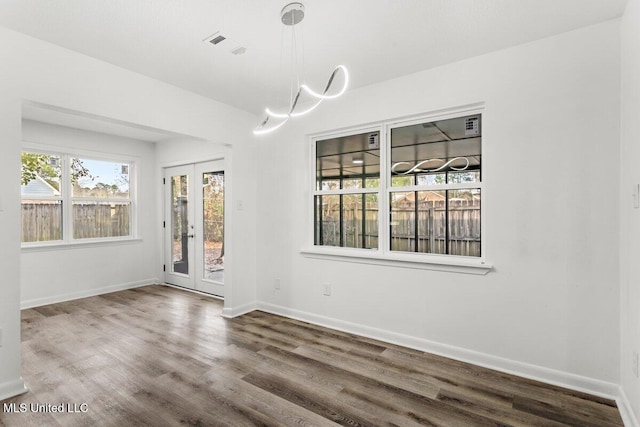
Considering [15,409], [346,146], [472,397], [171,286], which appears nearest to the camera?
[15,409]

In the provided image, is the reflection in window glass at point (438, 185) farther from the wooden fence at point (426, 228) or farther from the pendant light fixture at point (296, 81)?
the pendant light fixture at point (296, 81)

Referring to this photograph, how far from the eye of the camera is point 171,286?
5.73 metres

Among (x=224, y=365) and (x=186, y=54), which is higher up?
(x=186, y=54)

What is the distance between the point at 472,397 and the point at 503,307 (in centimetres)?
77

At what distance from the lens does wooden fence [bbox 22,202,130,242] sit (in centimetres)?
460

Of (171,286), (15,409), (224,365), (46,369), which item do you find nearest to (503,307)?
(224,365)

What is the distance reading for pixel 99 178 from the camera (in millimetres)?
5344

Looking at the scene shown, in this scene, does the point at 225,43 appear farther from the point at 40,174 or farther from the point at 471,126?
the point at 40,174

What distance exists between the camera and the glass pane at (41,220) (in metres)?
4.56

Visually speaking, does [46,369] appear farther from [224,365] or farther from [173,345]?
[224,365]

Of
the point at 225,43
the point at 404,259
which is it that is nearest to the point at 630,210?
the point at 404,259

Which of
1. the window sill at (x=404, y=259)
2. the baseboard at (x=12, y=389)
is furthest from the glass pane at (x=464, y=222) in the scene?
the baseboard at (x=12, y=389)

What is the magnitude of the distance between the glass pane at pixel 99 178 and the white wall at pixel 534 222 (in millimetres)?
4412

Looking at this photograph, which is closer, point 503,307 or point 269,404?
point 269,404
